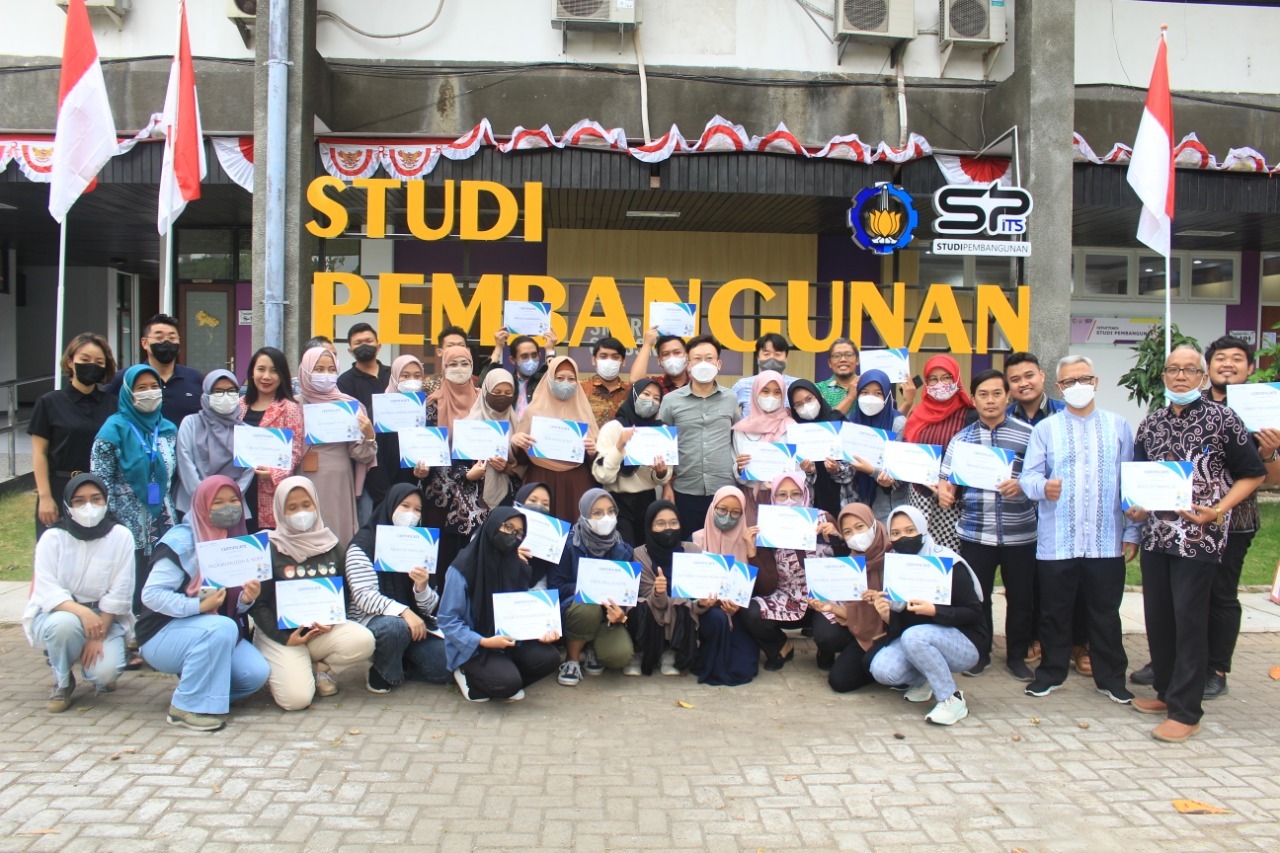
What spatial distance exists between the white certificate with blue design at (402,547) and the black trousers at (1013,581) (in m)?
3.19

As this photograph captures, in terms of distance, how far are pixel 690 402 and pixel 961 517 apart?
185cm

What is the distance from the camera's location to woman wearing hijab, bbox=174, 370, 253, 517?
543cm

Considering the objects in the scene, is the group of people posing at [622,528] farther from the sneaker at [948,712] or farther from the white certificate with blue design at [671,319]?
the white certificate with blue design at [671,319]

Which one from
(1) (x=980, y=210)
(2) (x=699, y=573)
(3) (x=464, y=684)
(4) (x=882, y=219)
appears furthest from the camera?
(4) (x=882, y=219)

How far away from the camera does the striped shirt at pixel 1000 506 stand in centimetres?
542

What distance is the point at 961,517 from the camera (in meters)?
5.66

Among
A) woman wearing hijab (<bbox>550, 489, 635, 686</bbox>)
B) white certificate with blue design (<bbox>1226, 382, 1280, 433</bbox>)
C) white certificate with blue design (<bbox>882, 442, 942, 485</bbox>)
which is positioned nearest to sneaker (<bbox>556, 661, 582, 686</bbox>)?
woman wearing hijab (<bbox>550, 489, 635, 686</bbox>)

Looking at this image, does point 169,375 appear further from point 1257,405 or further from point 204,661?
point 1257,405

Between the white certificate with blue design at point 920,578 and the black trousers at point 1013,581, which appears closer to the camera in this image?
the white certificate with blue design at point 920,578

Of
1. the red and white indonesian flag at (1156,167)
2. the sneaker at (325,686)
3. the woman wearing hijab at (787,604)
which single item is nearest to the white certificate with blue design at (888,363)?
the woman wearing hijab at (787,604)

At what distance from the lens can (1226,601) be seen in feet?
16.6

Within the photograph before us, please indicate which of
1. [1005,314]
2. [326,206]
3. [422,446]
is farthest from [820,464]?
[326,206]

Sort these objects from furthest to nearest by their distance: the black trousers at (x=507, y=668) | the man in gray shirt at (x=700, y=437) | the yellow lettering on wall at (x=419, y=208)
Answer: the yellow lettering on wall at (x=419, y=208) → the man in gray shirt at (x=700, y=437) → the black trousers at (x=507, y=668)

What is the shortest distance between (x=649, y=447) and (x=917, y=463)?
5.35 ft
